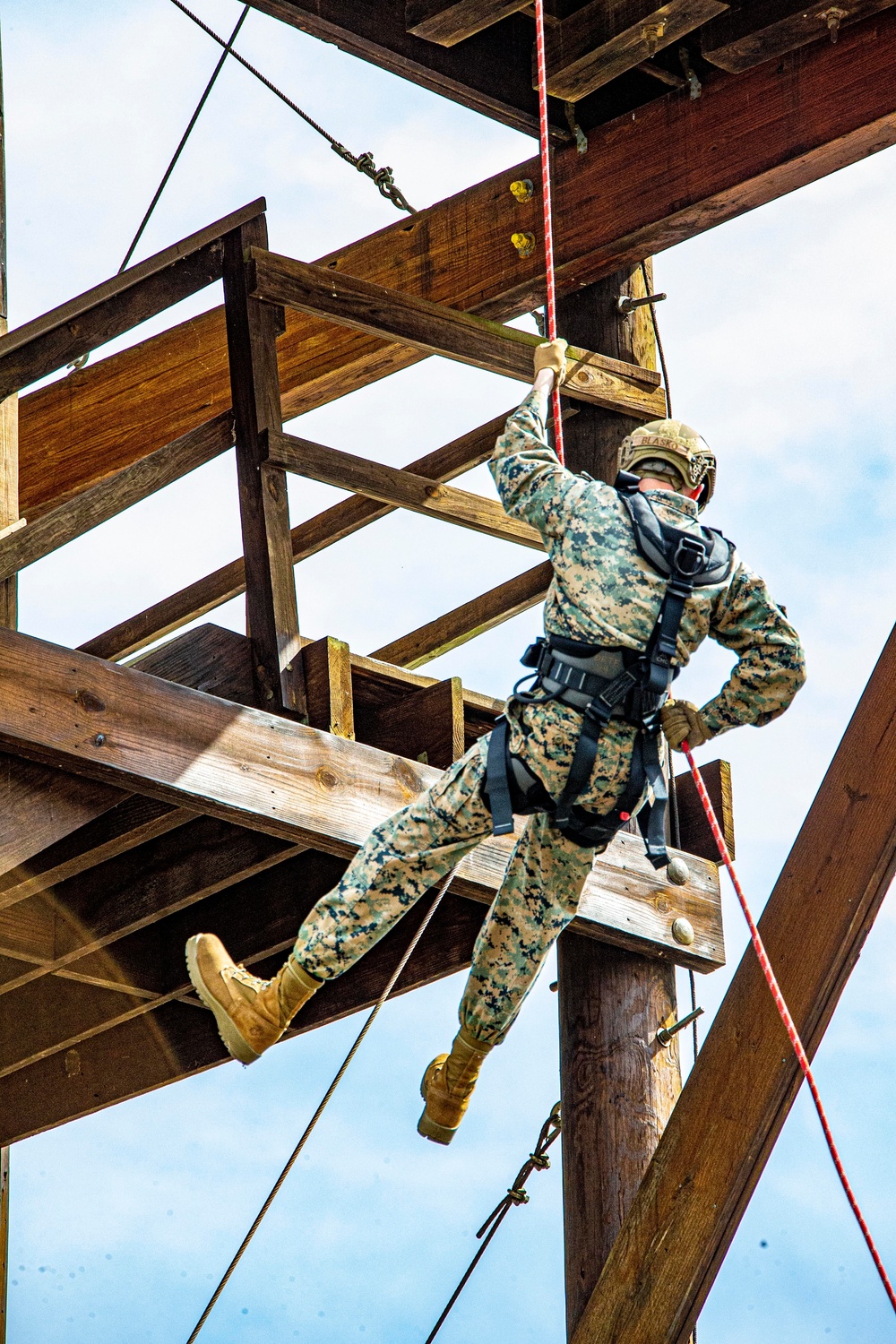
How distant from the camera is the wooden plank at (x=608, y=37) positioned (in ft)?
25.7

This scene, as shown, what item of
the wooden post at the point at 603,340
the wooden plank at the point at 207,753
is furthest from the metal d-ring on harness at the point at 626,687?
the wooden post at the point at 603,340

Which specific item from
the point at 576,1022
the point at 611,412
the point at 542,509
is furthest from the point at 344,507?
the point at 542,509

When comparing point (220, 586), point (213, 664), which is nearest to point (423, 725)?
point (213, 664)

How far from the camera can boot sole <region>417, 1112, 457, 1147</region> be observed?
626cm

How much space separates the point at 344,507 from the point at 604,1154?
120 inches

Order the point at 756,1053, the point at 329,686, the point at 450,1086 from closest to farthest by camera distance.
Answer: the point at 450,1086 < the point at 756,1053 < the point at 329,686

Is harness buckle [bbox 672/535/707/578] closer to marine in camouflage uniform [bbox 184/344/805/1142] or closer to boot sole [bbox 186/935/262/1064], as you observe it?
marine in camouflage uniform [bbox 184/344/805/1142]

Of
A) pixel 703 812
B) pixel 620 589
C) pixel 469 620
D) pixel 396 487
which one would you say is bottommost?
pixel 620 589

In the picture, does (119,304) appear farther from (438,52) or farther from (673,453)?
(673,453)

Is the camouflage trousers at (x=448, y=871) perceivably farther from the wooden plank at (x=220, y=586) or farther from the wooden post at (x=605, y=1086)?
the wooden plank at (x=220, y=586)

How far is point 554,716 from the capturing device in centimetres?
572

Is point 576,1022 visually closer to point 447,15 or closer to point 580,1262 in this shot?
point 580,1262

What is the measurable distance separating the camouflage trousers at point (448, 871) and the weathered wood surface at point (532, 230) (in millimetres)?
3172

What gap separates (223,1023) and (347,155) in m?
5.40
